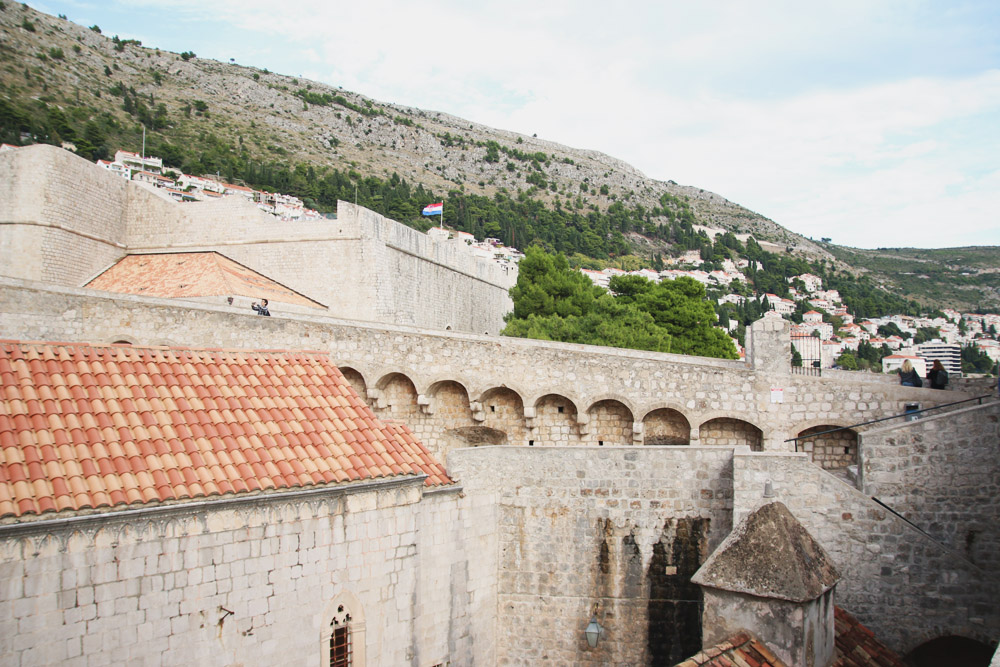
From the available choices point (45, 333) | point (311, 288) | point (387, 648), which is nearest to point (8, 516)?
point (387, 648)

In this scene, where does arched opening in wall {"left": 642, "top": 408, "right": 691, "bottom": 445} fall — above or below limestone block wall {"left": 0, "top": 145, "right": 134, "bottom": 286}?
below

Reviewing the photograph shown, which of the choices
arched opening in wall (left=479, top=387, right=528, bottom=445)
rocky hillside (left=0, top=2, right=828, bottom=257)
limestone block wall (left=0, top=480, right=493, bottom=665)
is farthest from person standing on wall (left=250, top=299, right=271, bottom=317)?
rocky hillside (left=0, top=2, right=828, bottom=257)

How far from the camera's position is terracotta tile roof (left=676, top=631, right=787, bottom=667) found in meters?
7.52

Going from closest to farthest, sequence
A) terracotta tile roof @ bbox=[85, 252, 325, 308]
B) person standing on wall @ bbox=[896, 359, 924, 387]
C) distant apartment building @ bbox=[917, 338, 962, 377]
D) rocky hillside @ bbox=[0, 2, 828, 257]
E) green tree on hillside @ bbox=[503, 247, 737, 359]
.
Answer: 1. person standing on wall @ bbox=[896, 359, 924, 387]
2. terracotta tile roof @ bbox=[85, 252, 325, 308]
3. green tree on hillside @ bbox=[503, 247, 737, 359]
4. distant apartment building @ bbox=[917, 338, 962, 377]
5. rocky hillside @ bbox=[0, 2, 828, 257]

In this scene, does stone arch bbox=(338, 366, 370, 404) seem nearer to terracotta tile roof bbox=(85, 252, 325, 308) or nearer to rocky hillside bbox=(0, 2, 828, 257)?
terracotta tile roof bbox=(85, 252, 325, 308)

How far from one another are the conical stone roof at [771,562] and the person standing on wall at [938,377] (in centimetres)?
853

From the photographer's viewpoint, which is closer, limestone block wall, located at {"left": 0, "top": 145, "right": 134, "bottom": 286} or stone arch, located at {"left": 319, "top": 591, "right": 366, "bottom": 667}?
stone arch, located at {"left": 319, "top": 591, "right": 366, "bottom": 667}

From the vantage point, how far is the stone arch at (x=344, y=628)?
862 cm

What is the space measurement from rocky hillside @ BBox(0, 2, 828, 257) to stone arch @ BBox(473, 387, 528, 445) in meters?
71.6

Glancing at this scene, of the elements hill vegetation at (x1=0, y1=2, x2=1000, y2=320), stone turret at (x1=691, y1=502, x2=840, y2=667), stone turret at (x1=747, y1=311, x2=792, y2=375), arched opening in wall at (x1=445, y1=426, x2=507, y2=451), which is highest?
hill vegetation at (x1=0, y1=2, x2=1000, y2=320)

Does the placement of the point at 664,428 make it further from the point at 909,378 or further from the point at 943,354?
the point at 943,354

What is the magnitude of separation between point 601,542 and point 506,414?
563 centimetres

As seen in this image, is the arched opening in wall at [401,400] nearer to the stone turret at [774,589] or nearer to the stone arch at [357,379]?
the stone arch at [357,379]

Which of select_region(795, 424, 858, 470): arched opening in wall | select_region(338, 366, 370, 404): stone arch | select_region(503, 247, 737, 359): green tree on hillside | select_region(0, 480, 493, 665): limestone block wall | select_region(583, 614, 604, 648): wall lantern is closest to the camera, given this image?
select_region(0, 480, 493, 665): limestone block wall
